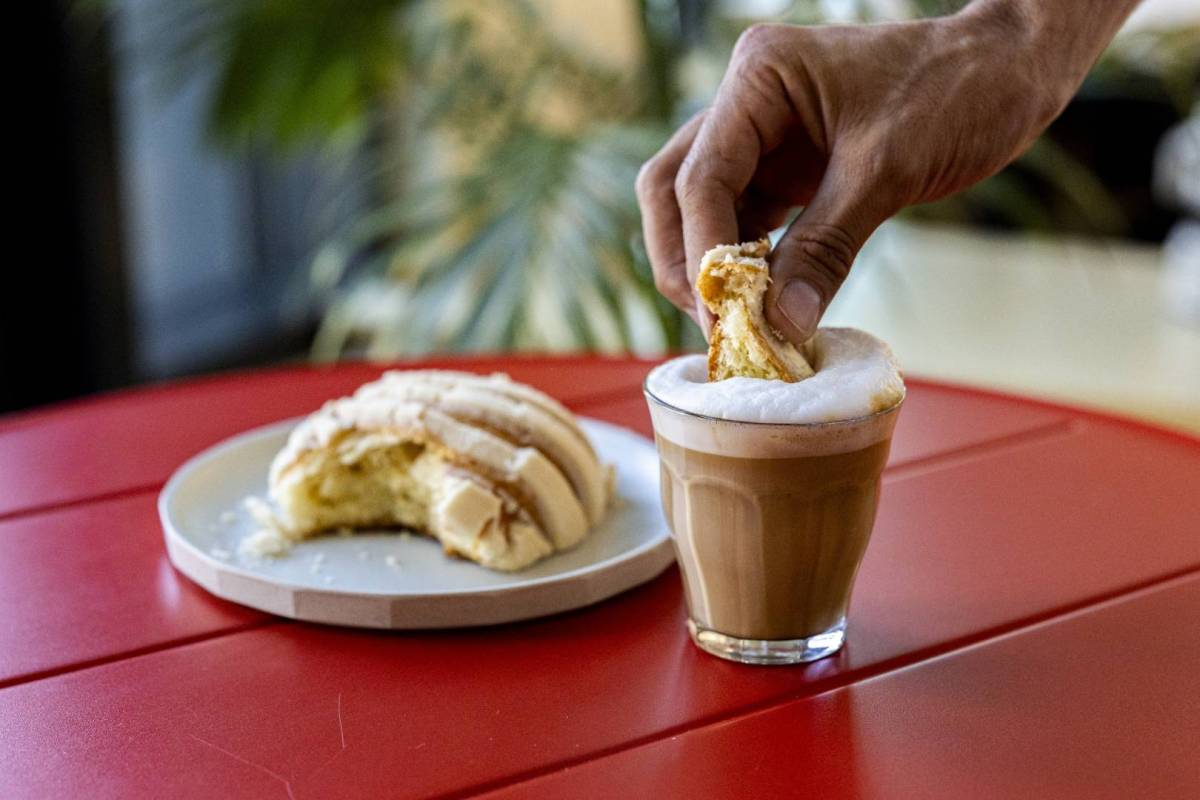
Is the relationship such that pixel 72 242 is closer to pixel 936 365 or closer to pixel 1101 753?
pixel 936 365

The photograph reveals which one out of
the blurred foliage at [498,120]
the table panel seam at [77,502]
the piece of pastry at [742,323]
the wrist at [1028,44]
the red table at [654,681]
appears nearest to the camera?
the red table at [654,681]

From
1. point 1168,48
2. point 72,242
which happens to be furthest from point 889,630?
point 72,242

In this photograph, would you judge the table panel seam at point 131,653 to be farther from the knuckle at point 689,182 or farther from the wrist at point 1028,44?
the wrist at point 1028,44

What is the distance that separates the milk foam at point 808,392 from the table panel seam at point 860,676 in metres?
0.17

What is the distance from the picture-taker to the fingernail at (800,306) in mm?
818

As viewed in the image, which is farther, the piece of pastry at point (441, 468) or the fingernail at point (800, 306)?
the piece of pastry at point (441, 468)

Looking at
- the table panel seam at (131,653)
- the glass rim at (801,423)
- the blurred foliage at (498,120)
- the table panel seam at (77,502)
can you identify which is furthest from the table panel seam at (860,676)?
the blurred foliage at (498,120)

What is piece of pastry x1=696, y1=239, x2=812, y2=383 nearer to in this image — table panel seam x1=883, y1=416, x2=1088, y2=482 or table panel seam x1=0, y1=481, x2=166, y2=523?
table panel seam x1=883, y1=416, x2=1088, y2=482

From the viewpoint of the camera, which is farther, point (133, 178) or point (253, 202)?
point (253, 202)

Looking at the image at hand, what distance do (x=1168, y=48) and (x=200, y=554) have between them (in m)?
2.06

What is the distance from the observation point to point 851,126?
0.91 metres

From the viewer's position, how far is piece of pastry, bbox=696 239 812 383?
0.82 m

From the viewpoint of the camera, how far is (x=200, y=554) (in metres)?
0.95

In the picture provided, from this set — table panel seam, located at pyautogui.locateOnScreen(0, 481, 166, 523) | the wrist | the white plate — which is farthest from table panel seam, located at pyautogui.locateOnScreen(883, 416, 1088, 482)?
table panel seam, located at pyautogui.locateOnScreen(0, 481, 166, 523)
